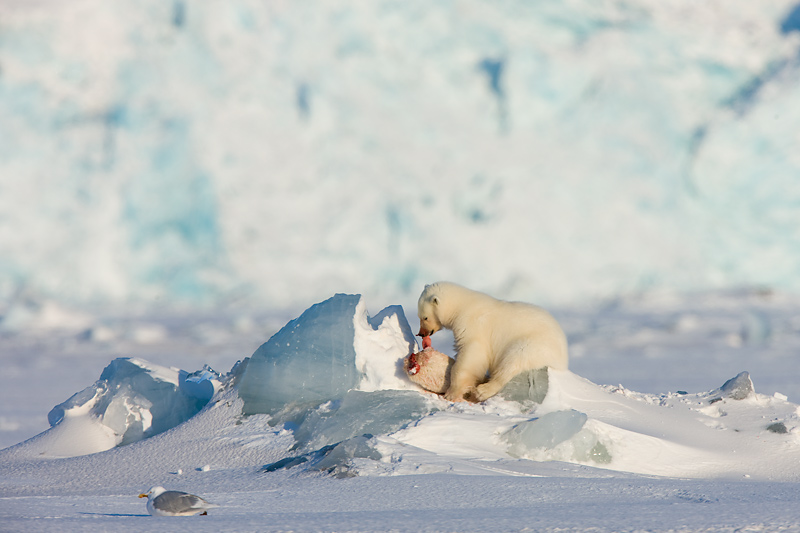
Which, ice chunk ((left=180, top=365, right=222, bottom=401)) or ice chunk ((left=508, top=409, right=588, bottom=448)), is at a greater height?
ice chunk ((left=180, top=365, right=222, bottom=401))

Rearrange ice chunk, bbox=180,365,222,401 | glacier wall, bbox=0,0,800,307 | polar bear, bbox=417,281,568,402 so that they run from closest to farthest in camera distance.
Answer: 1. polar bear, bbox=417,281,568,402
2. ice chunk, bbox=180,365,222,401
3. glacier wall, bbox=0,0,800,307

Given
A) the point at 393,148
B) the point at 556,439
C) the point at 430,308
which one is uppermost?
the point at 393,148

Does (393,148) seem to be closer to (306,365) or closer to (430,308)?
(430,308)

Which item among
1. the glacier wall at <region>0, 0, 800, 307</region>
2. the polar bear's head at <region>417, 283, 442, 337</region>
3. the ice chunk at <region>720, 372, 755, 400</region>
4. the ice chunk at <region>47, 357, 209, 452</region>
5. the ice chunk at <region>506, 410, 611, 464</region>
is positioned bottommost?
the ice chunk at <region>506, 410, 611, 464</region>

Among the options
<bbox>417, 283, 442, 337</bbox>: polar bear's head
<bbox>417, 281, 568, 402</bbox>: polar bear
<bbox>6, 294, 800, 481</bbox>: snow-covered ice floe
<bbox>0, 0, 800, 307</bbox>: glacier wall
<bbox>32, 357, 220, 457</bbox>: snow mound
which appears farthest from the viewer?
<bbox>0, 0, 800, 307</bbox>: glacier wall

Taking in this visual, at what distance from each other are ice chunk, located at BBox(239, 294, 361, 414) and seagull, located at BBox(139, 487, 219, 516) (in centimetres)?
128

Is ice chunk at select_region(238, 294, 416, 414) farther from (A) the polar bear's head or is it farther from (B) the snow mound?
(B) the snow mound

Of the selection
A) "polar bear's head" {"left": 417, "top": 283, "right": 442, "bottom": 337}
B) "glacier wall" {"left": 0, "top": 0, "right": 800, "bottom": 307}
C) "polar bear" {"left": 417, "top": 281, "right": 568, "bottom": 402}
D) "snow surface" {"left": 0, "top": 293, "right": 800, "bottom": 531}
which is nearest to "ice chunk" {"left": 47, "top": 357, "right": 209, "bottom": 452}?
"snow surface" {"left": 0, "top": 293, "right": 800, "bottom": 531}

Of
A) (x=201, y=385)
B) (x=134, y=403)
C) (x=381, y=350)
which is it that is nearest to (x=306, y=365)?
(x=381, y=350)

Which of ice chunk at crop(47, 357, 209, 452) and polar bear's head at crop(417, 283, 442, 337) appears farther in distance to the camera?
ice chunk at crop(47, 357, 209, 452)

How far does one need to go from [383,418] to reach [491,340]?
2.24 ft

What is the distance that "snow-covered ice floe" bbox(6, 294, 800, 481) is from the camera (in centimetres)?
301

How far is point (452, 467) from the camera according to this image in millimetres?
2721

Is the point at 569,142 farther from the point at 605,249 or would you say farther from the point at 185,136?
the point at 185,136
